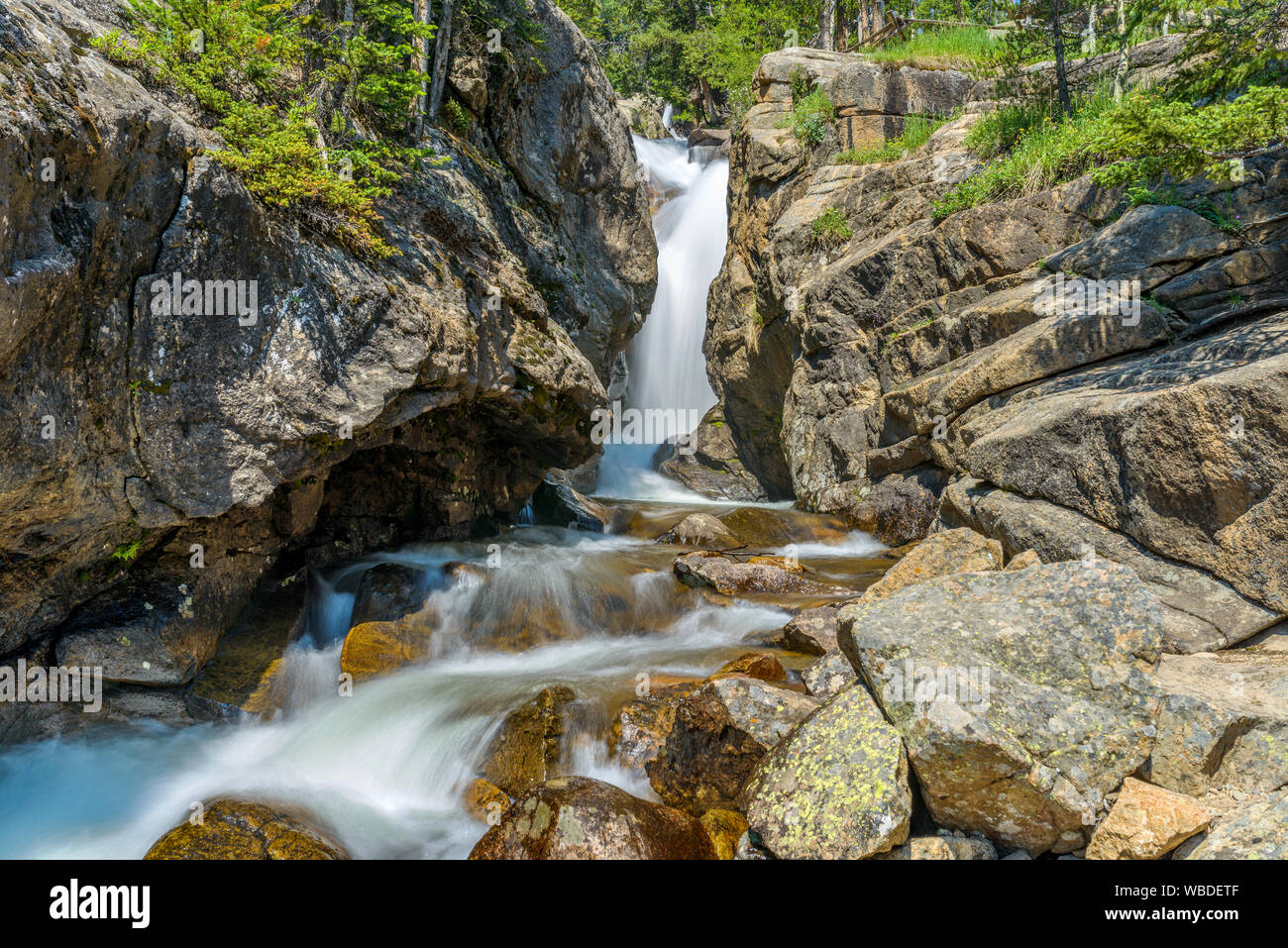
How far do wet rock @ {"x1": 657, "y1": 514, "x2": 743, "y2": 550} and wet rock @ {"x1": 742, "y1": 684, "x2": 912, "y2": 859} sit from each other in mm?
7312

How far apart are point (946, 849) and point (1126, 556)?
12.9ft

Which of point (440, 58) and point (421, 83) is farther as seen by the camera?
point (440, 58)

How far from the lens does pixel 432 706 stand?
6723mm

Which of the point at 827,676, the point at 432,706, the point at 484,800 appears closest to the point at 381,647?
the point at 432,706

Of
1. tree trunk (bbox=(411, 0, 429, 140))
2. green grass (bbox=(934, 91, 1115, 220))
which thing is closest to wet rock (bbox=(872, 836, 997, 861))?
tree trunk (bbox=(411, 0, 429, 140))

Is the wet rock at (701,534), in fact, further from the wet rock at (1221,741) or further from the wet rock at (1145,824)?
the wet rock at (1145,824)

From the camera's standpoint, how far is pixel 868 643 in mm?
4652

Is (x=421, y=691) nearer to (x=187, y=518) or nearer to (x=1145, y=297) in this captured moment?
(x=187, y=518)

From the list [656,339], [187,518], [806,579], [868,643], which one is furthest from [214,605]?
[656,339]

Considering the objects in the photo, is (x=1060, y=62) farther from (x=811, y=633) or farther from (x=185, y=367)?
(x=185, y=367)

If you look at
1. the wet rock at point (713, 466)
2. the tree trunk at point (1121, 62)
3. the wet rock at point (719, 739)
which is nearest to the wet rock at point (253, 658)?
the wet rock at point (719, 739)

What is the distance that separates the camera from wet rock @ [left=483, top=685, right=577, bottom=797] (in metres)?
5.69

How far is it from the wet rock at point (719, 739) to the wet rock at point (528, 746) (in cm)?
83

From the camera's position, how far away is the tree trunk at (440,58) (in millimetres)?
10523
